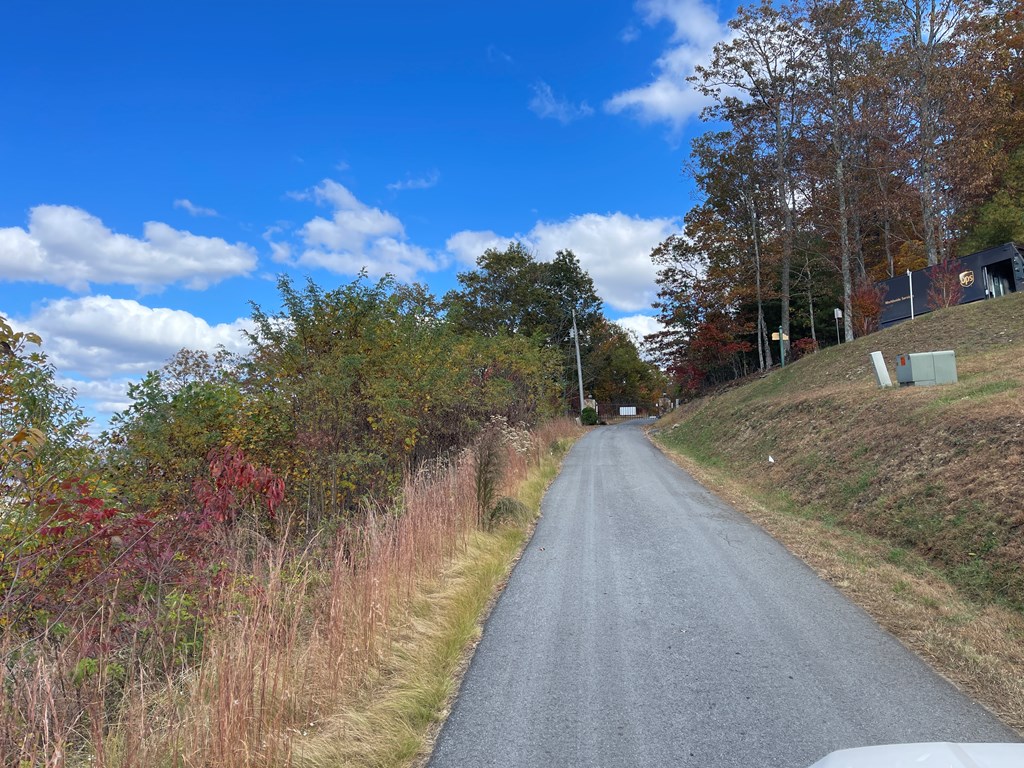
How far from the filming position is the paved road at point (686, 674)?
322 cm

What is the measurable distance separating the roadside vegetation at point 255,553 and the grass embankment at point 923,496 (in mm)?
3599

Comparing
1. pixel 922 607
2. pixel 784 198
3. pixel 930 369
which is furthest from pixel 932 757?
pixel 784 198

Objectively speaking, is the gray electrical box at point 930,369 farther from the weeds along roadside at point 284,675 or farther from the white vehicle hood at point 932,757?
the white vehicle hood at point 932,757

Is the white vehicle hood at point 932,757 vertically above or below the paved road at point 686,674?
above

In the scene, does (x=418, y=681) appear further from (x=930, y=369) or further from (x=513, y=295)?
(x=513, y=295)

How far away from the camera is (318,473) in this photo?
279 inches

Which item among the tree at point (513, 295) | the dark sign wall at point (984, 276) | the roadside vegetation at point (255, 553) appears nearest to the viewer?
the roadside vegetation at point (255, 553)

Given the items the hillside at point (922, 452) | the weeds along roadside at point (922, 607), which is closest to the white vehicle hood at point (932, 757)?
the weeds along roadside at point (922, 607)

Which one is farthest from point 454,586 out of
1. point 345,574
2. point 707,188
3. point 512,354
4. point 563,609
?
point 707,188

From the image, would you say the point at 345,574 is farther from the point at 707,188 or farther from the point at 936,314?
the point at 707,188

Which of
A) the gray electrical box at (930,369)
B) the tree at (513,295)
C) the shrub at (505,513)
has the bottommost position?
the shrub at (505,513)

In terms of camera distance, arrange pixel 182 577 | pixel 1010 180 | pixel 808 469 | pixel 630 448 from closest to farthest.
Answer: pixel 182 577, pixel 808 469, pixel 630 448, pixel 1010 180

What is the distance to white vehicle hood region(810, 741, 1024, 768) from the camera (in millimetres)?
1679

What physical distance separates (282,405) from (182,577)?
121 inches
